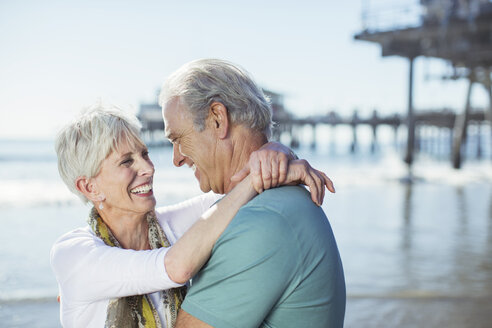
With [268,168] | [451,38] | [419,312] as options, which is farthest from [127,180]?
[451,38]

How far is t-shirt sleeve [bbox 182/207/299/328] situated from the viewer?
1.29 m

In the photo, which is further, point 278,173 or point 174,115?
point 174,115

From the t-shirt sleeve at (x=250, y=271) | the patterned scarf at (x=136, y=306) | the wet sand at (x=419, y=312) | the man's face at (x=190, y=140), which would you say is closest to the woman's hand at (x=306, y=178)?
the t-shirt sleeve at (x=250, y=271)

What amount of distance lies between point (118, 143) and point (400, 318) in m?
3.39

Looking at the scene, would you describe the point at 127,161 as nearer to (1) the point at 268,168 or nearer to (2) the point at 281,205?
(1) the point at 268,168

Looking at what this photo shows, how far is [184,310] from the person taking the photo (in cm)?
142

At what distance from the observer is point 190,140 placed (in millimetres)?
1773

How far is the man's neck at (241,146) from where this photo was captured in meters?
1.75

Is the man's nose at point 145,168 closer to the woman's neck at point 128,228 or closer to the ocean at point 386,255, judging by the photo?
the woman's neck at point 128,228

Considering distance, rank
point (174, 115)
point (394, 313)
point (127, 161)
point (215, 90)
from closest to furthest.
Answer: point (215, 90) < point (174, 115) < point (127, 161) < point (394, 313)

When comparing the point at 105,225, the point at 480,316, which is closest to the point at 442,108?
the point at 480,316

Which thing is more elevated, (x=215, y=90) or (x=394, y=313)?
(x=215, y=90)

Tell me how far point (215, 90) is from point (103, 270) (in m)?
0.67

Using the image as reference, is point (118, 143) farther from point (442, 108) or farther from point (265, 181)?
point (442, 108)
